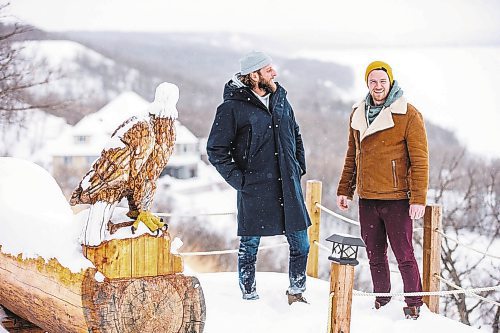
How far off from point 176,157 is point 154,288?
20.5 metres

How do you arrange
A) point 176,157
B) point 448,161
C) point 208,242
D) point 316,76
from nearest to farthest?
point 448,161 → point 208,242 → point 176,157 → point 316,76

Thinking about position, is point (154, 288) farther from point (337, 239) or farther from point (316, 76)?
point (316, 76)

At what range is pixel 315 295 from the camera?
4164 millimetres

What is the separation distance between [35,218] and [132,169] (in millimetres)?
684

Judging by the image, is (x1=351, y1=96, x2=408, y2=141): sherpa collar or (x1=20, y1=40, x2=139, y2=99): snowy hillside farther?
(x1=20, y1=40, x2=139, y2=99): snowy hillside

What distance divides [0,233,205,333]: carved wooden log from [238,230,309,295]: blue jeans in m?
1.18

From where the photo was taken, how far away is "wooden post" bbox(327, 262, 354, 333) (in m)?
2.91

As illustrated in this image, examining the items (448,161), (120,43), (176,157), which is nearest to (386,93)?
(448,161)

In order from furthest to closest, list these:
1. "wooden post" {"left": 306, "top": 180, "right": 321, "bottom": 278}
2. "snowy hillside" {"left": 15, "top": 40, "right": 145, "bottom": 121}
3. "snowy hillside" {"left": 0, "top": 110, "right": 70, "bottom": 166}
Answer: "snowy hillside" {"left": 15, "top": 40, "right": 145, "bottom": 121}, "snowy hillside" {"left": 0, "top": 110, "right": 70, "bottom": 166}, "wooden post" {"left": 306, "top": 180, "right": 321, "bottom": 278}

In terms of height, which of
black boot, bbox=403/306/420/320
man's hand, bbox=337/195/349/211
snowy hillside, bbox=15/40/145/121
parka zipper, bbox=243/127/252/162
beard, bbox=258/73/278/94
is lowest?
black boot, bbox=403/306/420/320

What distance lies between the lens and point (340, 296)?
9.63 ft

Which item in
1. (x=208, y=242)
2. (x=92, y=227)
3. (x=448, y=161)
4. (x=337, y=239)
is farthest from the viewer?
(x=208, y=242)

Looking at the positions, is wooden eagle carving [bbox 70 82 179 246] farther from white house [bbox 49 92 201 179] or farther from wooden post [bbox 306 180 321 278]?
white house [bbox 49 92 201 179]

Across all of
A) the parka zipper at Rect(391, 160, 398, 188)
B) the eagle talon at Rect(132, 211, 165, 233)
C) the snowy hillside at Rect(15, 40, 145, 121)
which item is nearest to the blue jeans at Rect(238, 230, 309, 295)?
the parka zipper at Rect(391, 160, 398, 188)
